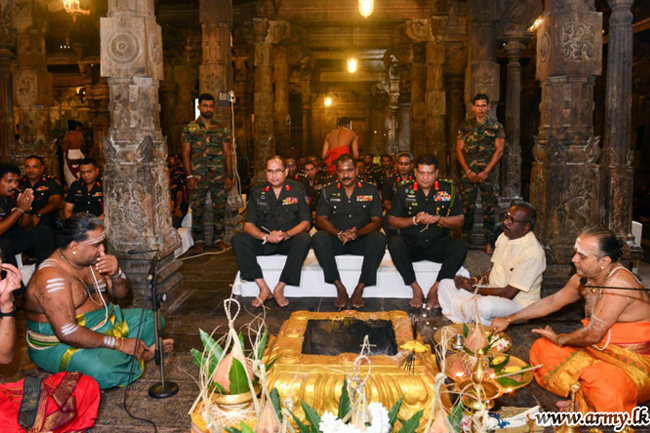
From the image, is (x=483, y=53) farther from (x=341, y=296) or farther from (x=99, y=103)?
(x=99, y=103)

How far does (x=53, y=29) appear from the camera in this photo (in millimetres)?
16141

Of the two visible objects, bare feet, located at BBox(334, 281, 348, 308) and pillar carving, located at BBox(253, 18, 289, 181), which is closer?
bare feet, located at BBox(334, 281, 348, 308)

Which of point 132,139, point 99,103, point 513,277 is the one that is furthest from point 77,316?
point 99,103

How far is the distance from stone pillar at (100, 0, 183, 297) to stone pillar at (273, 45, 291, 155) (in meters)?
10.2

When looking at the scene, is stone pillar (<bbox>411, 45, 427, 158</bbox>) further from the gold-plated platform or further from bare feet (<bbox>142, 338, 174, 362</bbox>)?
the gold-plated platform

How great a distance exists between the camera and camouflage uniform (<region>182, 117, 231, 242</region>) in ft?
26.0

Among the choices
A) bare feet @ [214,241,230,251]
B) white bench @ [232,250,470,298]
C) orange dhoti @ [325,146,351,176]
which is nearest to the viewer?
white bench @ [232,250,470,298]

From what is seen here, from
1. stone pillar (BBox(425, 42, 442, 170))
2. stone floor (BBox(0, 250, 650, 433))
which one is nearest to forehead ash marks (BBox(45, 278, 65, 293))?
stone floor (BBox(0, 250, 650, 433))

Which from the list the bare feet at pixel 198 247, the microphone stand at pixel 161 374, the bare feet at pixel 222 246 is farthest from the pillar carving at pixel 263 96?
the microphone stand at pixel 161 374

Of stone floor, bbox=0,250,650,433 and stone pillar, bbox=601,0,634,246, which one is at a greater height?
stone pillar, bbox=601,0,634,246

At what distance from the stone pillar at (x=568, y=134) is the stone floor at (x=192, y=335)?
81cm

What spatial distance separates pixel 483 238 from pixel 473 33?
135 inches

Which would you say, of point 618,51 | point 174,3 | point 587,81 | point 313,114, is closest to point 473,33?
point 618,51

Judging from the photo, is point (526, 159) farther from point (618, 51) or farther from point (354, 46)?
point (618, 51)
